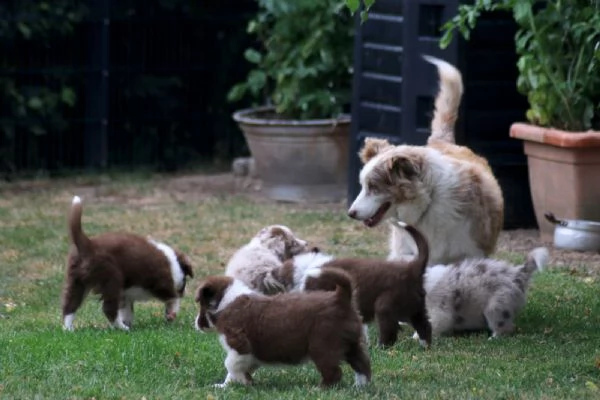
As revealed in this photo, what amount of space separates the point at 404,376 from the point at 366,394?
1.88 ft

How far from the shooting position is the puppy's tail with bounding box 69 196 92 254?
7477mm

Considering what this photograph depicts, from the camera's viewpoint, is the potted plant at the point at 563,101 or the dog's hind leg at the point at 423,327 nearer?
the dog's hind leg at the point at 423,327

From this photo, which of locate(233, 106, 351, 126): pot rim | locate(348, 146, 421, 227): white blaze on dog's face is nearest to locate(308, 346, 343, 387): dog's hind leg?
locate(348, 146, 421, 227): white blaze on dog's face

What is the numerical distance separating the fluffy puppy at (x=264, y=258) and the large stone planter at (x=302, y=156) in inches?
191

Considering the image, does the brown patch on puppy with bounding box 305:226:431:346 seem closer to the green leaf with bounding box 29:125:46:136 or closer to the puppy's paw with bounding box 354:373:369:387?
the puppy's paw with bounding box 354:373:369:387

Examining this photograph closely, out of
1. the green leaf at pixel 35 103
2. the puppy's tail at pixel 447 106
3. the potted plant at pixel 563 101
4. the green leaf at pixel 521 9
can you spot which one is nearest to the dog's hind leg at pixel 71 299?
the puppy's tail at pixel 447 106

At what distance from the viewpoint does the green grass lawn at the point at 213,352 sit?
598 centimetres

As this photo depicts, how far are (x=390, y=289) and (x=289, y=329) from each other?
125cm

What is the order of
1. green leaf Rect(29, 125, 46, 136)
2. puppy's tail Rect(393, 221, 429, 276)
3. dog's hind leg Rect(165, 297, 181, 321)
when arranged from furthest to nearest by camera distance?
1. green leaf Rect(29, 125, 46, 136)
2. dog's hind leg Rect(165, 297, 181, 321)
3. puppy's tail Rect(393, 221, 429, 276)

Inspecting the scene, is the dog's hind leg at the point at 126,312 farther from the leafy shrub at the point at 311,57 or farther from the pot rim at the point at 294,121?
the leafy shrub at the point at 311,57

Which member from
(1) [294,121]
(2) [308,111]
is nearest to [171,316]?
(1) [294,121]

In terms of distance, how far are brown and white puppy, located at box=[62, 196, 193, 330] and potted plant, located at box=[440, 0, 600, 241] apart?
11.2ft

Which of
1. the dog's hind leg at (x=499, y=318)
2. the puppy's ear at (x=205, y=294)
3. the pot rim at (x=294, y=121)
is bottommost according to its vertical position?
the dog's hind leg at (x=499, y=318)

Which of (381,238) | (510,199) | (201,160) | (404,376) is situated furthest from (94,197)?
(404,376)
